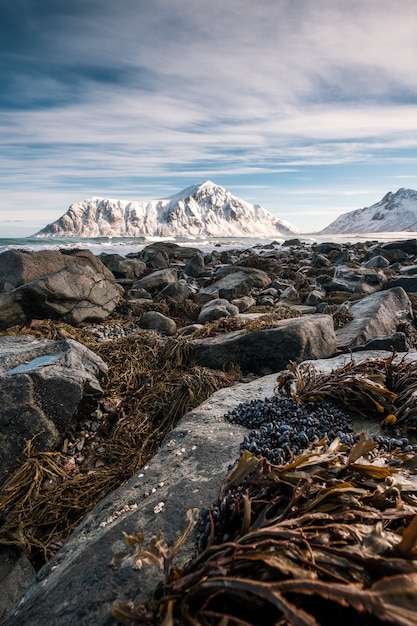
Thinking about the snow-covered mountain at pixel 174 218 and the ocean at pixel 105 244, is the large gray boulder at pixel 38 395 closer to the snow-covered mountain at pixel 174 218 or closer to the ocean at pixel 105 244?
the ocean at pixel 105 244

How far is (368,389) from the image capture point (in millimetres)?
2689

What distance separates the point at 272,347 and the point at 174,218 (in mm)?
109528

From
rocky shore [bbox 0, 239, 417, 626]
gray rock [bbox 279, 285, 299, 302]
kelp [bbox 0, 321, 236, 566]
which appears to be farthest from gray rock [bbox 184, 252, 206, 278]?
kelp [bbox 0, 321, 236, 566]

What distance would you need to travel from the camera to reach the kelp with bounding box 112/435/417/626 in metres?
0.93

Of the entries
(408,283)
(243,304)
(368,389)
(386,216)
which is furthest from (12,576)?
(386,216)

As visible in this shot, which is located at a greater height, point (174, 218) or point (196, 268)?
point (174, 218)

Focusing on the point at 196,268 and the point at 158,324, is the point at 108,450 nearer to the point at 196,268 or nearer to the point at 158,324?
the point at 158,324

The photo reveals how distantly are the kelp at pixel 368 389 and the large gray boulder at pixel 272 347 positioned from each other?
1.41 m

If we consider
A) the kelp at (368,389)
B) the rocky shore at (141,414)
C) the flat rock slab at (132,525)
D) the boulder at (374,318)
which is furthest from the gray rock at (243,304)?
the flat rock slab at (132,525)

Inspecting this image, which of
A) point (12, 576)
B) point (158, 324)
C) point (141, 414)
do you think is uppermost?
point (158, 324)

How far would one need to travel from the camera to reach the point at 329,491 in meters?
1.35

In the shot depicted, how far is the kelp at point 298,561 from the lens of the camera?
3.05 feet

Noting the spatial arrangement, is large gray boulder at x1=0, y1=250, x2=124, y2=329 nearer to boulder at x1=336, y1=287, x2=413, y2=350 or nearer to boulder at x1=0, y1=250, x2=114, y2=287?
boulder at x1=0, y1=250, x2=114, y2=287

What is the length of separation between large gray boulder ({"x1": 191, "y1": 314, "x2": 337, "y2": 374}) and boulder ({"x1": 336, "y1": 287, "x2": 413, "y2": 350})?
1.73 ft
